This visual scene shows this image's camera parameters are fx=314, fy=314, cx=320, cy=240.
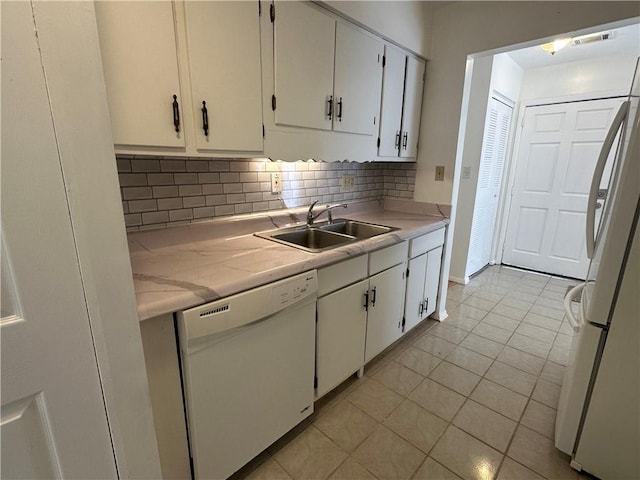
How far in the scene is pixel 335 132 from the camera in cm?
176

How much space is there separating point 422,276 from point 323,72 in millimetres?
1485

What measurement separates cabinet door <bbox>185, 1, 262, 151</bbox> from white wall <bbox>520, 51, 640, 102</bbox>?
3.59 m

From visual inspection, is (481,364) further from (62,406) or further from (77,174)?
(77,174)

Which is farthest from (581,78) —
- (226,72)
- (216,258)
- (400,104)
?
(216,258)

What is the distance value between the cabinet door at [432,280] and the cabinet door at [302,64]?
1.27 meters

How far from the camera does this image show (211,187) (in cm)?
162

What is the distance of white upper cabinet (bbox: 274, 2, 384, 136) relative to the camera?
1433 millimetres

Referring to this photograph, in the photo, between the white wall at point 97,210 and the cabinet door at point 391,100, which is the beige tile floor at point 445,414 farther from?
the cabinet door at point 391,100

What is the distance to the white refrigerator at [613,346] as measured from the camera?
1115 millimetres

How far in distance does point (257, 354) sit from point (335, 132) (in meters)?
1.22

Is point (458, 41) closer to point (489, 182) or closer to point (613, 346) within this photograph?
point (489, 182)

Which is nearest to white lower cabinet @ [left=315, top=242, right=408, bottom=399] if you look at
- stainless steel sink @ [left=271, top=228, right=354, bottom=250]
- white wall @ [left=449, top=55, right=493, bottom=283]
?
stainless steel sink @ [left=271, top=228, right=354, bottom=250]

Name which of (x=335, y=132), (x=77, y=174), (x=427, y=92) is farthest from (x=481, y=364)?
(x=77, y=174)

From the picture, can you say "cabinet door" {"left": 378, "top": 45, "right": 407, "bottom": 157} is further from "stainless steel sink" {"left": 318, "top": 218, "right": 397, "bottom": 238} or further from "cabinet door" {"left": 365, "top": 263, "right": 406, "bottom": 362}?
"cabinet door" {"left": 365, "top": 263, "right": 406, "bottom": 362}
